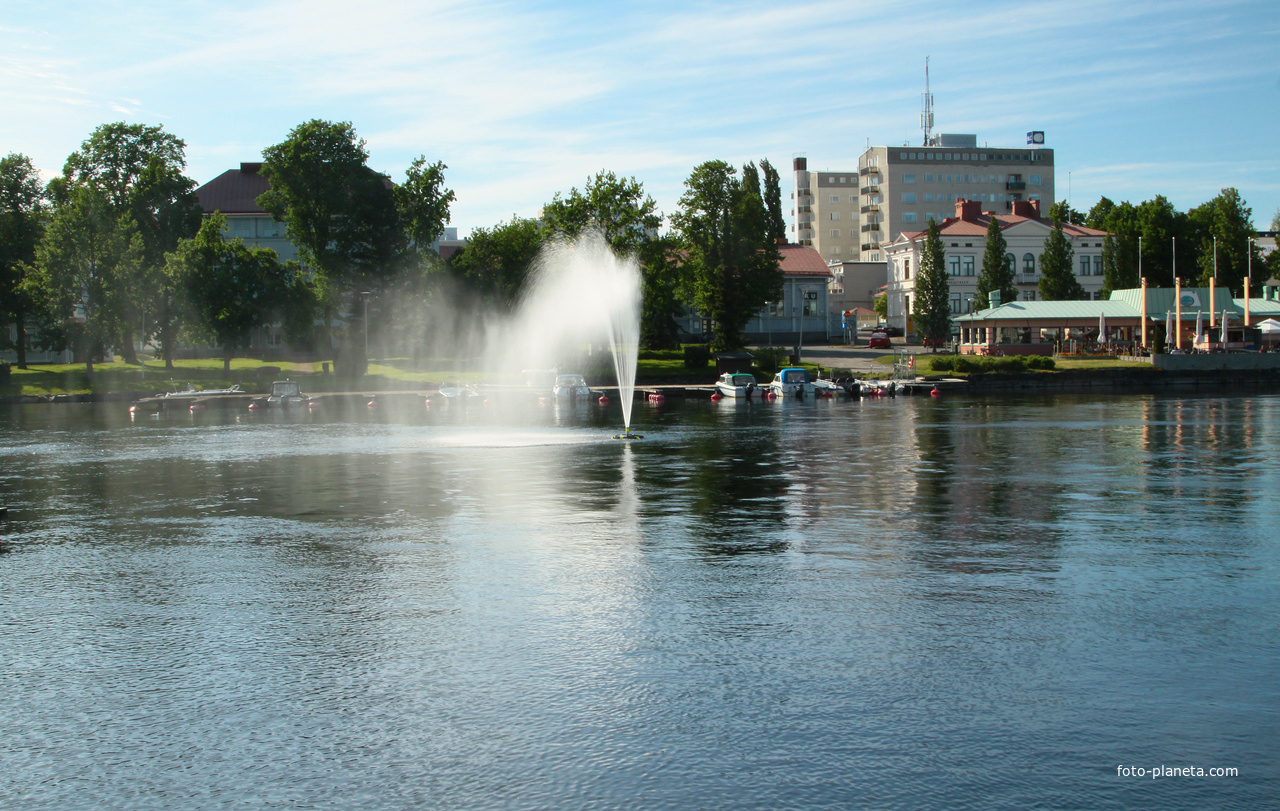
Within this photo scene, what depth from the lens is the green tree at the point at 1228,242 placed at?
12456 cm

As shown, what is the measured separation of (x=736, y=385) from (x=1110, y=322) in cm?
4819

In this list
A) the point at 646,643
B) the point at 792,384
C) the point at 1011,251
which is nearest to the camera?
the point at 646,643

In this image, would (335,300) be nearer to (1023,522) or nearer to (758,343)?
(758,343)

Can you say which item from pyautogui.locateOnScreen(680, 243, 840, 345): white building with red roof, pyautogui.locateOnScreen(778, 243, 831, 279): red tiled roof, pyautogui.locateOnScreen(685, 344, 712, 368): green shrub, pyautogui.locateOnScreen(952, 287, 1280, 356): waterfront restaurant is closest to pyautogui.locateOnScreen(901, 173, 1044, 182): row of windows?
pyautogui.locateOnScreen(778, 243, 831, 279): red tiled roof

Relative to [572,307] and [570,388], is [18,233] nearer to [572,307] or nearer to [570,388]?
[572,307]

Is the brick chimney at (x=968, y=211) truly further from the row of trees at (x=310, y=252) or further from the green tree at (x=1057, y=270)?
the row of trees at (x=310, y=252)

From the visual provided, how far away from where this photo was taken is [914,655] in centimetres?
1289

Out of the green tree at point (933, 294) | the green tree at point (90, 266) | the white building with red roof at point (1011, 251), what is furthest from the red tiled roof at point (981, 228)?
the green tree at point (90, 266)

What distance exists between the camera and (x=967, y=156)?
196 metres

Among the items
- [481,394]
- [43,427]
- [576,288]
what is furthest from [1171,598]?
[576,288]

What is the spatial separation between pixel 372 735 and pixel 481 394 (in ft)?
222

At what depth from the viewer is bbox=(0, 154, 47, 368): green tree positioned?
96938 mm

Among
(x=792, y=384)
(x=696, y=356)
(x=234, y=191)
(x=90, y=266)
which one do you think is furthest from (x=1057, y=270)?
(x=90, y=266)

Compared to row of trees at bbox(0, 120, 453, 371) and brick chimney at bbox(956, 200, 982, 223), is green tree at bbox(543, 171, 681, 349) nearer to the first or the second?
row of trees at bbox(0, 120, 453, 371)
